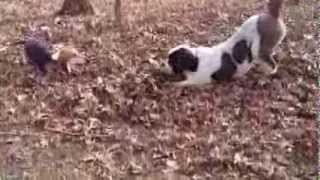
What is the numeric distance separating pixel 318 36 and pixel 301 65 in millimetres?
376

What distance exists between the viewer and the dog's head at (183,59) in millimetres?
4254

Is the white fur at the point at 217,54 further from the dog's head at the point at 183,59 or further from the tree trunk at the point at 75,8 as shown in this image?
the tree trunk at the point at 75,8

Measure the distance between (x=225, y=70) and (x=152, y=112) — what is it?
64 centimetres

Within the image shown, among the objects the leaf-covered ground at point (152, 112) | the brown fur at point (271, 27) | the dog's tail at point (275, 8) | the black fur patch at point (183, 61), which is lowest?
the leaf-covered ground at point (152, 112)

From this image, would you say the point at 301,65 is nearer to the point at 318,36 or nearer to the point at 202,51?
the point at 318,36

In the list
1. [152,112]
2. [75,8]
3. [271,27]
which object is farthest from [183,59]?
[75,8]

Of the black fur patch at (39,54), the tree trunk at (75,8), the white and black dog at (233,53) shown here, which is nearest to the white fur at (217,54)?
the white and black dog at (233,53)

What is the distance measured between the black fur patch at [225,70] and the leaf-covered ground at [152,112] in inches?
2.2

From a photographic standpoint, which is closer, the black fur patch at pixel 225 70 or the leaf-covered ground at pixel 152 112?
the leaf-covered ground at pixel 152 112

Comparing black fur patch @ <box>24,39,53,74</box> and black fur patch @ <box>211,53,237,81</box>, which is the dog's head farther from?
black fur patch @ <box>24,39,53,74</box>

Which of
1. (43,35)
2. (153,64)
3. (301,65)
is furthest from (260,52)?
(43,35)

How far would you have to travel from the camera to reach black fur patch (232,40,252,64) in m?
4.31

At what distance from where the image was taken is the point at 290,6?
5391mm

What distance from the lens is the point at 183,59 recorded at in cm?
426
